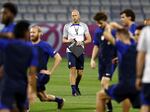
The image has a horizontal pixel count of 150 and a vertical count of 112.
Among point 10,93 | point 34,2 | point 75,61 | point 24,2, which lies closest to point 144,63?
point 10,93

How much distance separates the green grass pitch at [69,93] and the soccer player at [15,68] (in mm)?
5516

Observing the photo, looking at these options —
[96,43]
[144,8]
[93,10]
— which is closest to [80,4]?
[93,10]

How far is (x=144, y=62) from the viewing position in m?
9.96

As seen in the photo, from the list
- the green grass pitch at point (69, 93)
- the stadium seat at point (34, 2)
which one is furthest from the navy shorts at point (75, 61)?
the stadium seat at point (34, 2)

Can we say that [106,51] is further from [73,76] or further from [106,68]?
[73,76]

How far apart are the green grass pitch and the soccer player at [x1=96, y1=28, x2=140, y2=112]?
3979 mm

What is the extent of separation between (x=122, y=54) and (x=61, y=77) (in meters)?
13.4

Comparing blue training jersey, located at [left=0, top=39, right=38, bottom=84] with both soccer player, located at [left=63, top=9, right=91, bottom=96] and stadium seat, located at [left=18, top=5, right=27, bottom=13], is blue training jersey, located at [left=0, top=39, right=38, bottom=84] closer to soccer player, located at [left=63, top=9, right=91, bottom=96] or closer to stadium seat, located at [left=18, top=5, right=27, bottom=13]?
soccer player, located at [left=63, top=9, right=91, bottom=96]

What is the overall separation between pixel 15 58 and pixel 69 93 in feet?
31.9

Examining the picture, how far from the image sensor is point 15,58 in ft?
33.2

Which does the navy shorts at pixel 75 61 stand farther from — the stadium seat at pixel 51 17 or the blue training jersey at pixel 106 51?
the stadium seat at pixel 51 17

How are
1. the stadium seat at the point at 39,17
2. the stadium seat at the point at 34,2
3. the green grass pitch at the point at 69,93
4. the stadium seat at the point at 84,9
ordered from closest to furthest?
the green grass pitch at the point at 69,93 < the stadium seat at the point at 39,17 < the stadium seat at the point at 84,9 < the stadium seat at the point at 34,2

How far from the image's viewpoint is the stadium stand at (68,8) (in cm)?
4119

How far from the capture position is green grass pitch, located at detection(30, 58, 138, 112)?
53.1ft
